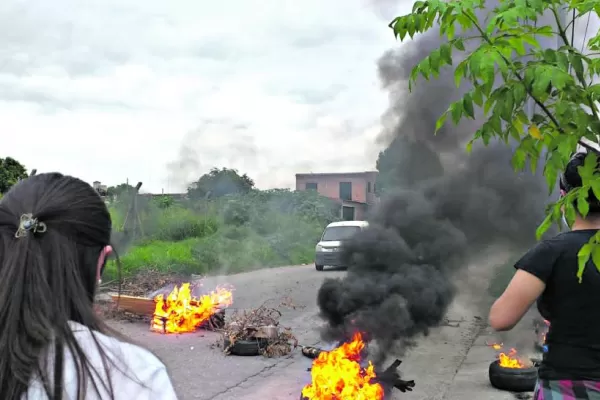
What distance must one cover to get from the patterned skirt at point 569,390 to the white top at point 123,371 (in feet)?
5.69

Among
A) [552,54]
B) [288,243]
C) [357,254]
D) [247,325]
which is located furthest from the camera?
[288,243]

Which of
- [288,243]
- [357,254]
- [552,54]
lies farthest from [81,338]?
[288,243]

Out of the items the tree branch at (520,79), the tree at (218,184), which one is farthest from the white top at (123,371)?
the tree at (218,184)

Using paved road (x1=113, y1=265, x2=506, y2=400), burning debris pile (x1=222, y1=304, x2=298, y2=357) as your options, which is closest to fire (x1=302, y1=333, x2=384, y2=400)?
paved road (x1=113, y1=265, x2=506, y2=400)

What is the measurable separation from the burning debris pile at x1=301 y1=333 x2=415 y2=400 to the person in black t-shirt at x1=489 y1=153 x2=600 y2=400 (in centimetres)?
276

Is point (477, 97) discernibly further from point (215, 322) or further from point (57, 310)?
point (215, 322)

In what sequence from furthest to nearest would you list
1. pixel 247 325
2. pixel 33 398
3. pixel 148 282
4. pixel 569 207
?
pixel 148 282 → pixel 247 325 → pixel 569 207 → pixel 33 398

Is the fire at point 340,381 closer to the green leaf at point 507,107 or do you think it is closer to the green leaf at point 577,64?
the green leaf at point 507,107

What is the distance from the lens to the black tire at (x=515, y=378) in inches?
228

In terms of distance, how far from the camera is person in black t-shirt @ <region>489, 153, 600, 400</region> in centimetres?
224

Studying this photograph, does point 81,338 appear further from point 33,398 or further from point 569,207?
point 569,207

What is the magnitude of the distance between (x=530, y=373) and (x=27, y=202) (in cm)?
578

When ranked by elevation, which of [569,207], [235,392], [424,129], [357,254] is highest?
[424,129]

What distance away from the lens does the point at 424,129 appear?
33.3ft
